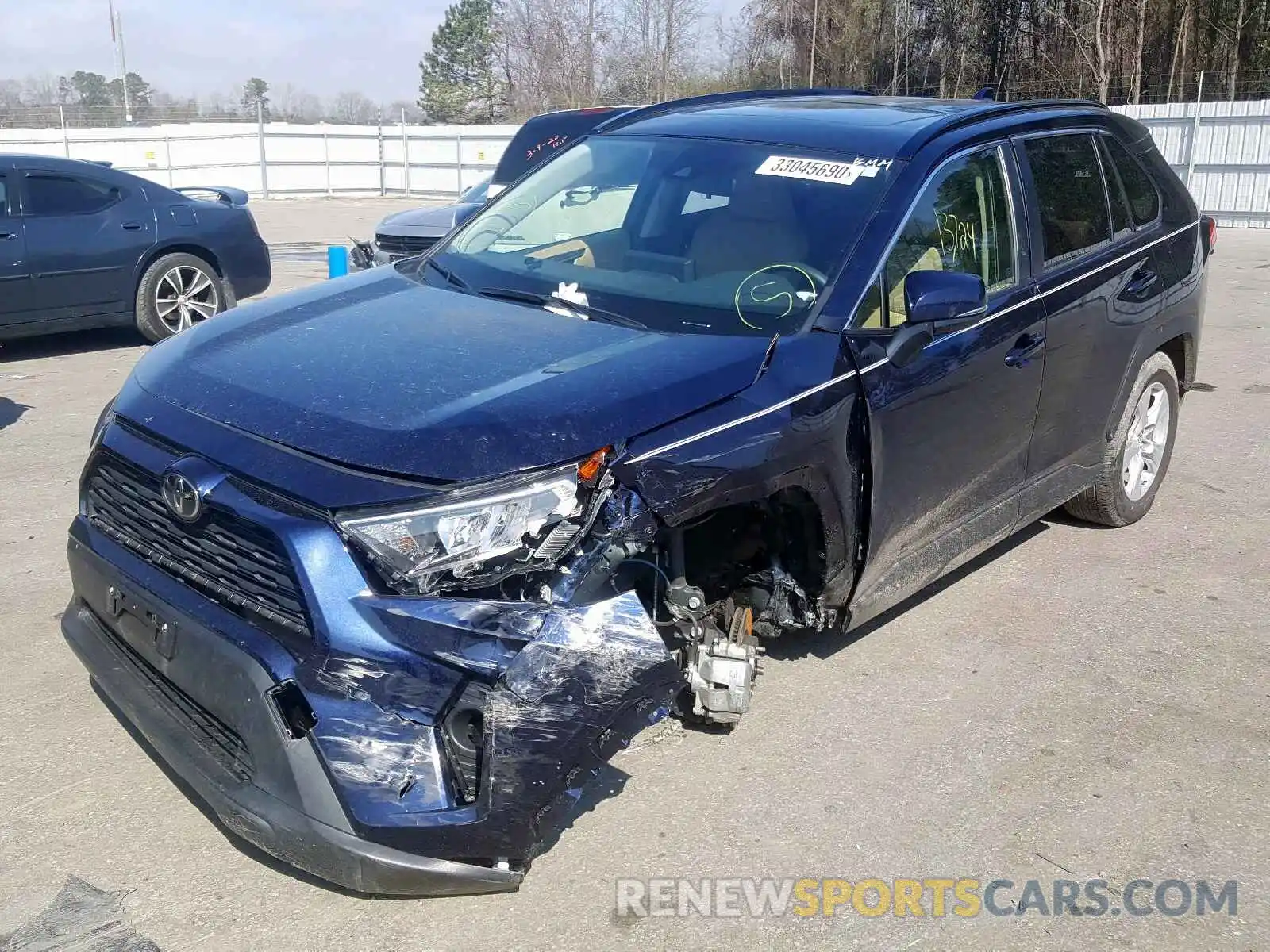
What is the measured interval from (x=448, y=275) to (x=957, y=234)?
180 centimetres

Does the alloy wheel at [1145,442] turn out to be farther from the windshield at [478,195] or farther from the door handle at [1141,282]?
the windshield at [478,195]

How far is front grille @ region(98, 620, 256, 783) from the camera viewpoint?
107 inches

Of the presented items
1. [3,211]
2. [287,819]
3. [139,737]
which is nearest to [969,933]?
[287,819]

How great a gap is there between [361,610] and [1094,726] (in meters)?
2.49

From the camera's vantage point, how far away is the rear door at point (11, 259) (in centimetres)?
852

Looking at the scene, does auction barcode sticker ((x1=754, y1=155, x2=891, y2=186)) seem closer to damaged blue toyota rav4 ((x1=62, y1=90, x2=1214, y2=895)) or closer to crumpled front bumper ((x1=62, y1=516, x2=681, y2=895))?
damaged blue toyota rav4 ((x1=62, y1=90, x2=1214, y2=895))

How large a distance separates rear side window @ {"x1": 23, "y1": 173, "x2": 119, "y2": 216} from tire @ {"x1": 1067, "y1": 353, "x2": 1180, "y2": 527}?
7563 mm

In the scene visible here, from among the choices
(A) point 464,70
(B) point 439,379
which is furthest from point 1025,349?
(A) point 464,70

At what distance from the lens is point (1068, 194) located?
4.70 m

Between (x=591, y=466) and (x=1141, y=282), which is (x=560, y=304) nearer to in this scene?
(x=591, y=466)

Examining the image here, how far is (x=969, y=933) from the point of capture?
285 cm

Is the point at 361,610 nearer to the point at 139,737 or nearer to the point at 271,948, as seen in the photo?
the point at 271,948

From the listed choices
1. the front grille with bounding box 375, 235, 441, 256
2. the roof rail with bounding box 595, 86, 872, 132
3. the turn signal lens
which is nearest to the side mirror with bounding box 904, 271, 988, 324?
the turn signal lens

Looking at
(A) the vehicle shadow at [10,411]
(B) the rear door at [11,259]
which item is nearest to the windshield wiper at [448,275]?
(A) the vehicle shadow at [10,411]
